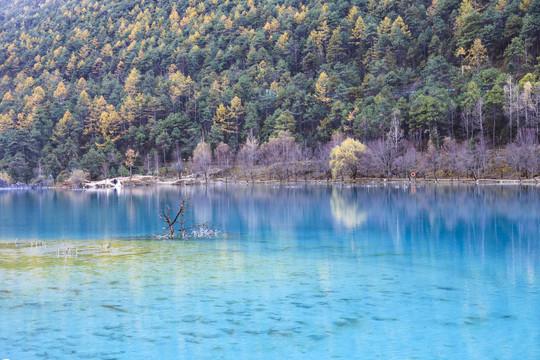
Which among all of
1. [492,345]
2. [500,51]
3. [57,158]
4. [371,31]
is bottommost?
[492,345]

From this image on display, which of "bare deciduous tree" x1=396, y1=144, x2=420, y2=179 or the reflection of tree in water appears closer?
the reflection of tree in water

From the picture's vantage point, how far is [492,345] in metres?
10.6

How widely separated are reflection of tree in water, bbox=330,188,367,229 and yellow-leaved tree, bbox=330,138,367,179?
2771 centimetres

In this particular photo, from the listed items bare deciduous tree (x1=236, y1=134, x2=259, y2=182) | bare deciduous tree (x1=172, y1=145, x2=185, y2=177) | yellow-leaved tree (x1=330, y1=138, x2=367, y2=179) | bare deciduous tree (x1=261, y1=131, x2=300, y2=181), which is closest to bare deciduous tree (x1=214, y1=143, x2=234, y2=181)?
bare deciduous tree (x1=236, y1=134, x2=259, y2=182)

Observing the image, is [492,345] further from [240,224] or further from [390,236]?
[240,224]

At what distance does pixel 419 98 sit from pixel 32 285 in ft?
256

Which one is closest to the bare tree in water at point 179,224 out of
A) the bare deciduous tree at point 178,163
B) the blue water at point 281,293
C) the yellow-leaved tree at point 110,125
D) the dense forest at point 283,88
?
the blue water at point 281,293

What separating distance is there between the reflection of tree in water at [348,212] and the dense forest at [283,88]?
105ft

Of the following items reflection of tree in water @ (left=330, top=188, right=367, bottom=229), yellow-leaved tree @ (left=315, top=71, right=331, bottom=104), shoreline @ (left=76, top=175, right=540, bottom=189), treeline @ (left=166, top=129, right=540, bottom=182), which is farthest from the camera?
yellow-leaved tree @ (left=315, top=71, right=331, bottom=104)

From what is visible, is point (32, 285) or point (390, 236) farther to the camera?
point (390, 236)

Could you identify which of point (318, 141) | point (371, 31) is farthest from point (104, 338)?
point (371, 31)

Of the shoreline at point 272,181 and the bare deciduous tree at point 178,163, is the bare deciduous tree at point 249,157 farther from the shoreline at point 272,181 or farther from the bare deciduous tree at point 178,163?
the bare deciduous tree at point 178,163

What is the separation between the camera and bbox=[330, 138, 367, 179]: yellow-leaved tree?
7494cm

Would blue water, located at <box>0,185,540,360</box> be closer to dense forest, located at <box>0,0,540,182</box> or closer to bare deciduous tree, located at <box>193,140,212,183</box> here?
dense forest, located at <box>0,0,540,182</box>
